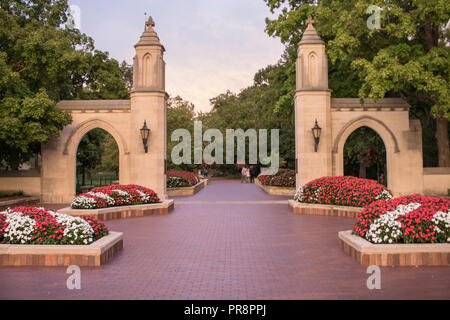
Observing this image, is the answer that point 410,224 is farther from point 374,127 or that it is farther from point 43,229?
point 374,127

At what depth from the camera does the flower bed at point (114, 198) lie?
1341cm

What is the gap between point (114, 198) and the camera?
47.0 ft

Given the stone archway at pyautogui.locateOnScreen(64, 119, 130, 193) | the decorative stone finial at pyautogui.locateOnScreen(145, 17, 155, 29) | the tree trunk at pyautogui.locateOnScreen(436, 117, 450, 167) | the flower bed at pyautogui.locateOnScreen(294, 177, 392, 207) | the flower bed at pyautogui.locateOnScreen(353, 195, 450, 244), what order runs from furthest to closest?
the tree trunk at pyautogui.locateOnScreen(436, 117, 450, 167) < the decorative stone finial at pyautogui.locateOnScreen(145, 17, 155, 29) < the stone archway at pyautogui.locateOnScreen(64, 119, 130, 193) < the flower bed at pyautogui.locateOnScreen(294, 177, 392, 207) < the flower bed at pyautogui.locateOnScreen(353, 195, 450, 244)

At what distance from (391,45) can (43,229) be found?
15.5 meters

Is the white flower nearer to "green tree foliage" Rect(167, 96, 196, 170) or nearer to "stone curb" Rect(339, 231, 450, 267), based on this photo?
"stone curb" Rect(339, 231, 450, 267)

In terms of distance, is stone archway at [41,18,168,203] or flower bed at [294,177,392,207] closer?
flower bed at [294,177,392,207]

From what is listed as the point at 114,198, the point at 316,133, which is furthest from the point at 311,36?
the point at 114,198

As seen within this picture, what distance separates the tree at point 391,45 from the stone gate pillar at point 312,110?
95cm

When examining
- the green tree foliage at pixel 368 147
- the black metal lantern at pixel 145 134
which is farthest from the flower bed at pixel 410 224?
the green tree foliage at pixel 368 147

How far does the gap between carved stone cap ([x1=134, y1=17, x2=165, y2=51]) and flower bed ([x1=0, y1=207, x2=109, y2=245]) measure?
1280 cm

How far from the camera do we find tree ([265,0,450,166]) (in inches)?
619

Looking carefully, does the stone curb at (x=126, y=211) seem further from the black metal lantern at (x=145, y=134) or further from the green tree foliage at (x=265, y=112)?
the green tree foliage at (x=265, y=112)

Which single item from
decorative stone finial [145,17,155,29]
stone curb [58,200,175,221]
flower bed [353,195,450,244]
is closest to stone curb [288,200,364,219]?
stone curb [58,200,175,221]
